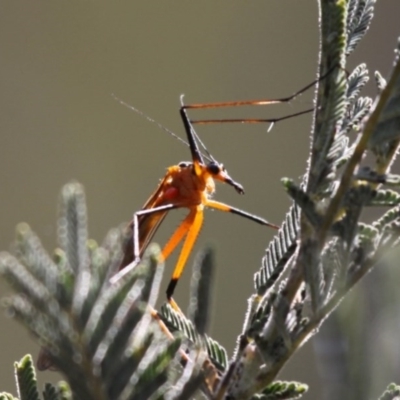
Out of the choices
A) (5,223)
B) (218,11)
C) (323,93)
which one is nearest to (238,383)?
(323,93)

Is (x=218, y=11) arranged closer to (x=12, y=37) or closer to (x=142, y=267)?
(x=12, y=37)

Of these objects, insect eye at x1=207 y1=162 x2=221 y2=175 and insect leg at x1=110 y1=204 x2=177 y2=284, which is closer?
insect leg at x1=110 y1=204 x2=177 y2=284

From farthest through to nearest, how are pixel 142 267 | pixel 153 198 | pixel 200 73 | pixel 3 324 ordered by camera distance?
pixel 200 73, pixel 3 324, pixel 153 198, pixel 142 267

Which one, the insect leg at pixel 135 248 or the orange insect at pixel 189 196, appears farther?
the orange insect at pixel 189 196

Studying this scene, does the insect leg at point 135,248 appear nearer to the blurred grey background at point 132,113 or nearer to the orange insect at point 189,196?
the orange insect at point 189,196

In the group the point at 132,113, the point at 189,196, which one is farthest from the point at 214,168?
the point at 132,113

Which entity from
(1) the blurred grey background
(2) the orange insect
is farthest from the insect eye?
(1) the blurred grey background

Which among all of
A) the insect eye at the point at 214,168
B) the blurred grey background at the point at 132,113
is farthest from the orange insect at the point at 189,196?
the blurred grey background at the point at 132,113

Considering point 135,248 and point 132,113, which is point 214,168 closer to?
point 135,248

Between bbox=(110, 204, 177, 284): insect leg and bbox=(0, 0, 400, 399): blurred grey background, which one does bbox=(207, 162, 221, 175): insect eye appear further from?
bbox=(0, 0, 400, 399): blurred grey background
